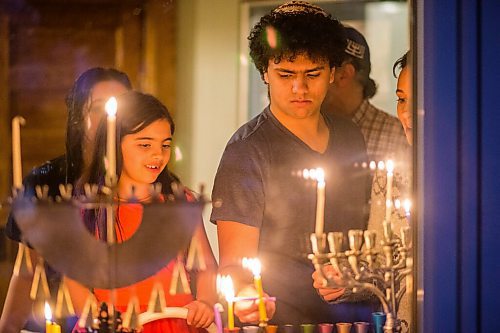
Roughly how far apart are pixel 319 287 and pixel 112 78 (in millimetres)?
456

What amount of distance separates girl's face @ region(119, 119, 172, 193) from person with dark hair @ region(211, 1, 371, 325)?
0.31 ft

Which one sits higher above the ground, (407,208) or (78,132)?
(78,132)

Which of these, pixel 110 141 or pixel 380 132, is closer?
pixel 110 141

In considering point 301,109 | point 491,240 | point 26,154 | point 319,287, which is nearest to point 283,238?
point 319,287

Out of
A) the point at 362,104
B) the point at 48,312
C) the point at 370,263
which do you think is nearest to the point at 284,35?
the point at 362,104

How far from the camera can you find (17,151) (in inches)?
44.2

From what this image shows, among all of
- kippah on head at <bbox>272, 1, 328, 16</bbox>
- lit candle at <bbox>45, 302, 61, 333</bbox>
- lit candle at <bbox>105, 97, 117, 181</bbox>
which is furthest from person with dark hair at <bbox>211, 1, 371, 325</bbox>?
lit candle at <bbox>45, 302, 61, 333</bbox>

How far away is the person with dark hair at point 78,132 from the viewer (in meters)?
1.13

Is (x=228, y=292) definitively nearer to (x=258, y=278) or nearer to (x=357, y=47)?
(x=258, y=278)

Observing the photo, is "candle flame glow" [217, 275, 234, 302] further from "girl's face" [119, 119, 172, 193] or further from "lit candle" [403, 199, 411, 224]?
"lit candle" [403, 199, 411, 224]

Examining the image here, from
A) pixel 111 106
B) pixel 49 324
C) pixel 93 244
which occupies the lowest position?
pixel 49 324

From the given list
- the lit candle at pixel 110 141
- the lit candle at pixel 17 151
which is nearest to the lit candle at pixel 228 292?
the lit candle at pixel 110 141

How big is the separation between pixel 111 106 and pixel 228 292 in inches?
13.2

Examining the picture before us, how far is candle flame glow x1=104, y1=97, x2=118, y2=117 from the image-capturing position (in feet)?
3.67
